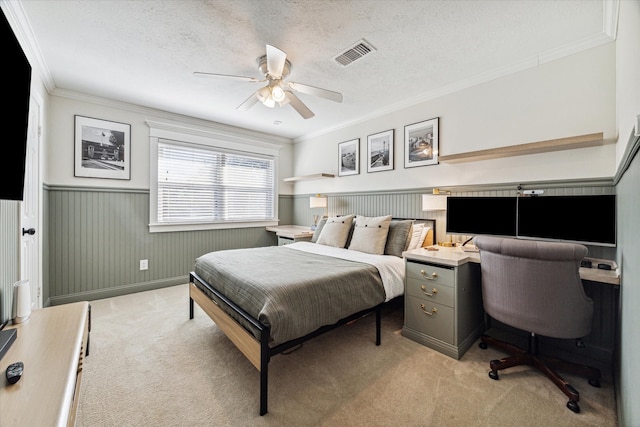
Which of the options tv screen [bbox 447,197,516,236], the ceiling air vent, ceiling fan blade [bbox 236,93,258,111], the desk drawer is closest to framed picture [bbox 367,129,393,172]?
tv screen [bbox 447,197,516,236]

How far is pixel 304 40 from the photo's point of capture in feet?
7.05

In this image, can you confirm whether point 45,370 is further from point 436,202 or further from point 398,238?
point 436,202

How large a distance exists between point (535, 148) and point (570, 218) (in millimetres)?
642

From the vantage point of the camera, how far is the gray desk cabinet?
6.91ft

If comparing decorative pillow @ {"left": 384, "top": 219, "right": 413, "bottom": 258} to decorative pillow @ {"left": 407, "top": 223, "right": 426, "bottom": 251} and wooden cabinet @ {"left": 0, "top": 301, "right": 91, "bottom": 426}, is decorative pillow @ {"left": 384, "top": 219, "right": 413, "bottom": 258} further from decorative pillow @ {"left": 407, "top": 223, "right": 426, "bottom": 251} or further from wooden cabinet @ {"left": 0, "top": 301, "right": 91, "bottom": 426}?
wooden cabinet @ {"left": 0, "top": 301, "right": 91, "bottom": 426}

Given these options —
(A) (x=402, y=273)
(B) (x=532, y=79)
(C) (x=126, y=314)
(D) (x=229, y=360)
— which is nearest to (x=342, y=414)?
(D) (x=229, y=360)

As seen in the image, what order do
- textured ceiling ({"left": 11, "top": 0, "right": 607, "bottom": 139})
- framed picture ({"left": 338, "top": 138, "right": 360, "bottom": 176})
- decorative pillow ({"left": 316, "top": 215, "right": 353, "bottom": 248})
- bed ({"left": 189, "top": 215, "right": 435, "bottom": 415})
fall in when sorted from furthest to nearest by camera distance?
framed picture ({"left": 338, "top": 138, "right": 360, "bottom": 176}) → decorative pillow ({"left": 316, "top": 215, "right": 353, "bottom": 248}) → textured ceiling ({"left": 11, "top": 0, "right": 607, "bottom": 139}) → bed ({"left": 189, "top": 215, "right": 435, "bottom": 415})

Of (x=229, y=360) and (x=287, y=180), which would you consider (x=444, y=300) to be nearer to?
(x=229, y=360)

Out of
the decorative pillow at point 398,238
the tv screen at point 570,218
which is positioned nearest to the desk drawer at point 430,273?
the decorative pillow at point 398,238

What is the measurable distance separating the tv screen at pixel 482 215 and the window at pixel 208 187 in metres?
3.38

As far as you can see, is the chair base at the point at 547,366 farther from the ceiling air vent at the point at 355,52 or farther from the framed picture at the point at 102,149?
the framed picture at the point at 102,149

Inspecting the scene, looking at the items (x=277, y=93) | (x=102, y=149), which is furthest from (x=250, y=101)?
(x=102, y=149)

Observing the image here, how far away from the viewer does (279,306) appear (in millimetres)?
1629

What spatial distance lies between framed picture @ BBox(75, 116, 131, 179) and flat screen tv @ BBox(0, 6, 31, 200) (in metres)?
2.35
